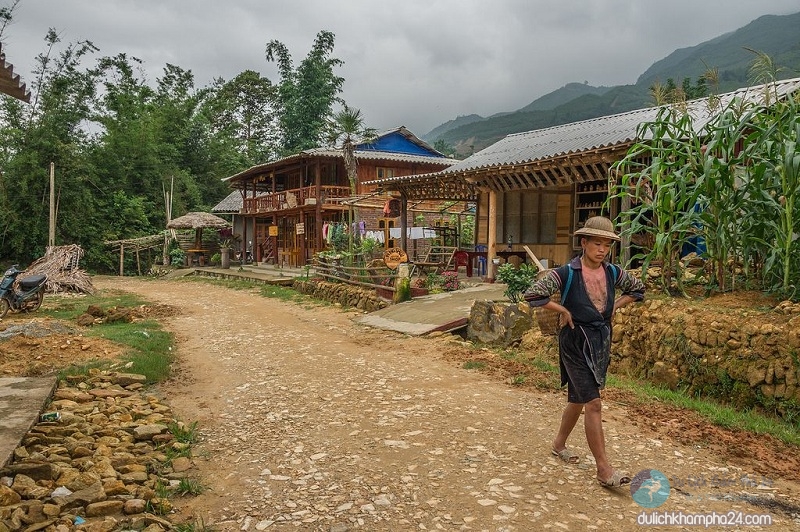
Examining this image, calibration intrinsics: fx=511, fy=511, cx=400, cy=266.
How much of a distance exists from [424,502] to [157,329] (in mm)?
7979

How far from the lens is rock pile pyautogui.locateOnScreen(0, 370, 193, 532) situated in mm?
2820

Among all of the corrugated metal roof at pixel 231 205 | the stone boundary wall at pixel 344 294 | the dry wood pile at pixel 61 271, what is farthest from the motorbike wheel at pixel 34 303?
the corrugated metal roof at pixel 231 205

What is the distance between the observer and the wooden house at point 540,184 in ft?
33.8

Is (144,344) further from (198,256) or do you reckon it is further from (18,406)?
(198,256)

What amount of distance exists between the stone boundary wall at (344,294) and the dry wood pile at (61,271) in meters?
6.53

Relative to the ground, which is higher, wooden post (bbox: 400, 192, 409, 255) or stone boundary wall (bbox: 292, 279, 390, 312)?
wooden post (bbox: 400, 192, 409, 255)

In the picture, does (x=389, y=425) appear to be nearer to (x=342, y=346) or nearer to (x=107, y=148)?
(x=342, y=346)

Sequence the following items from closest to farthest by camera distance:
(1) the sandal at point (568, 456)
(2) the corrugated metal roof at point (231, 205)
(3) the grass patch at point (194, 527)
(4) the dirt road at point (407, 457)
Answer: (3) the grass patch at point (194, 527) → (4) the dirt road at point (407, 457) → (1) the sandal at point (568, 456) → (2) the corrugated metal roof at point (231, 205)

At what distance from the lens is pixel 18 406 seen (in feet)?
13.7

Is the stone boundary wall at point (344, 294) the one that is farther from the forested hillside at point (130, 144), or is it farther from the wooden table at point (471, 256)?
the forested hillside at point (130, 144)

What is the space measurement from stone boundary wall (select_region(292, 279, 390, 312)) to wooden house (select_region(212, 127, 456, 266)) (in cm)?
354

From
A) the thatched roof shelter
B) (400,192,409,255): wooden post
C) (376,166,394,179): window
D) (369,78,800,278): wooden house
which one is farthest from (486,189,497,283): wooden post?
the thatched roof shelter

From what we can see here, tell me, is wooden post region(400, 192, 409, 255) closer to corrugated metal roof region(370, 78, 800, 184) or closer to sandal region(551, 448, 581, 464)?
corrugated metal roof region(370, 78, 800, 184)

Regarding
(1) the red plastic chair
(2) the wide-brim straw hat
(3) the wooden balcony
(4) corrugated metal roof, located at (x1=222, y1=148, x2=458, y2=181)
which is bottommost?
(1) the red plastic chair
